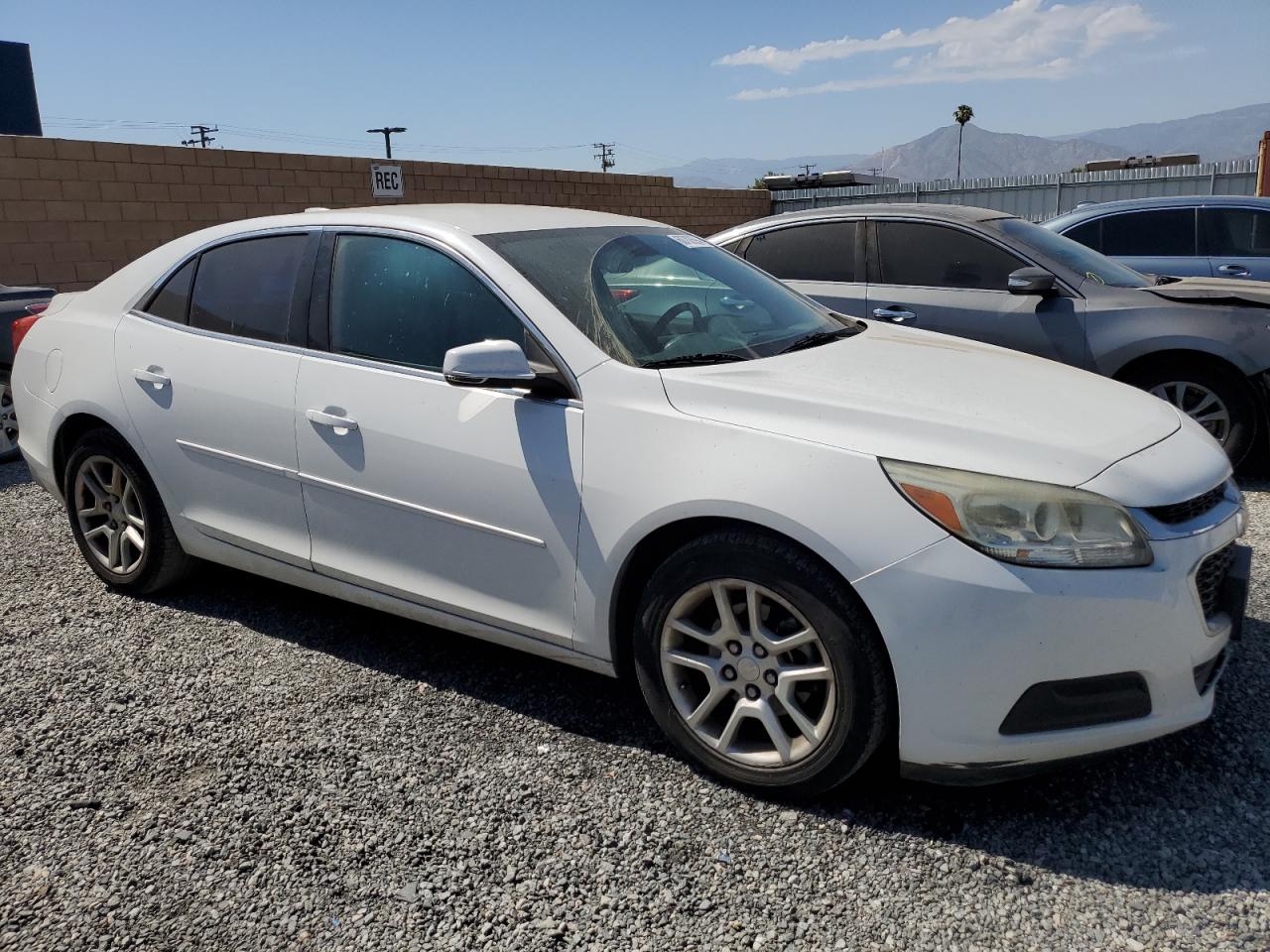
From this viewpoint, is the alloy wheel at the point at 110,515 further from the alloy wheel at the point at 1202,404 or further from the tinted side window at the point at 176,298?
the alloy wheel at the point at 1202,404

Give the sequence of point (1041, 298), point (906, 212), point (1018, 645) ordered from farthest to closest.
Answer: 1. point (906, 212)
2. point (1041, 298)
3. point (1018, 645)

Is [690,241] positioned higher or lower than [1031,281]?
higher

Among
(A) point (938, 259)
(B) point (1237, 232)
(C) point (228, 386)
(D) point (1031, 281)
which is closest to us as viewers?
(C) point (228, 386)

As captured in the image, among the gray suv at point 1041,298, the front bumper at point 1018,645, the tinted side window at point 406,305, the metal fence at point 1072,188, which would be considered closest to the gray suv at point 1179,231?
the gray suv at point 1041,298

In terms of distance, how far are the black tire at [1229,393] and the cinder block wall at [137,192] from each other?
11083mm

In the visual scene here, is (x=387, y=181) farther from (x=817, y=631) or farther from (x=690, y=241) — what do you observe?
(x=817, y=631)

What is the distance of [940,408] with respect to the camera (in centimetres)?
269

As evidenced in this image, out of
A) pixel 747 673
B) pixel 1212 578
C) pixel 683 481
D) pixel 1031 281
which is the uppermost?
pixel 1031 281

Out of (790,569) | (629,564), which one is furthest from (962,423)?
(629,564)

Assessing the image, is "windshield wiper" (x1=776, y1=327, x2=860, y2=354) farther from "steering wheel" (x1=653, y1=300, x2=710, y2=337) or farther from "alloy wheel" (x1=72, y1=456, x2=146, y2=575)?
"alloy wheel" (x1=72, y1=456, x2=146, y2=575)

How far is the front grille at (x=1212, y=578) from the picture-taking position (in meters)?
2.50

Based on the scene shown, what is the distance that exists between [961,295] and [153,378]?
444 centimetres

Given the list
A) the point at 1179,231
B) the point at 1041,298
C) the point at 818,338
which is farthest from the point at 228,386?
the point at 1179,231

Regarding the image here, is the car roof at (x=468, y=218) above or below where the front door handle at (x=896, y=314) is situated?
above
